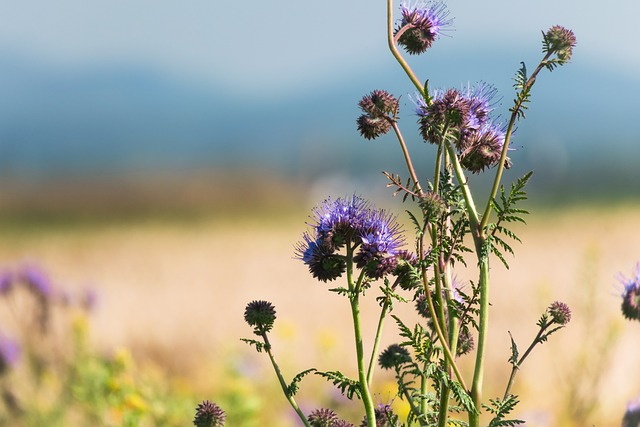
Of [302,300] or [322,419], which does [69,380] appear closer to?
[322,419]

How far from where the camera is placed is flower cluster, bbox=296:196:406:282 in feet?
6.43

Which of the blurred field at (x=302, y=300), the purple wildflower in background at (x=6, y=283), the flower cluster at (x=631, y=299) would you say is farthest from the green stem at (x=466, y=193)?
the purple wildflower in background at (x=6, y=283)

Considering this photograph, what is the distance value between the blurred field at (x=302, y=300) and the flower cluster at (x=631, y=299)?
2.38 metres

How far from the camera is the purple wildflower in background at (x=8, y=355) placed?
177 inches

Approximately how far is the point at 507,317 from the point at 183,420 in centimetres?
413

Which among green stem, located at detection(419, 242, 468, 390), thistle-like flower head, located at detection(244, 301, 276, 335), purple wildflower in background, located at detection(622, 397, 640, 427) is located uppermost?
thistle-like flower head, located at detection(244, 301, 276, 335)

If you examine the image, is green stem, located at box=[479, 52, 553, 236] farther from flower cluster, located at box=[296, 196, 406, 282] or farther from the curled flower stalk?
flower cluster, located at box=[296, 196, 406, 282]

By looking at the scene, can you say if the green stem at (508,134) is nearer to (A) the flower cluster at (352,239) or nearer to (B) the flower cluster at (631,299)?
(A) the flower cluster at (352,239)

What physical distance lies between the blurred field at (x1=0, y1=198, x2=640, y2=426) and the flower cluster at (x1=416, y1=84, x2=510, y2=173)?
2.62 metres

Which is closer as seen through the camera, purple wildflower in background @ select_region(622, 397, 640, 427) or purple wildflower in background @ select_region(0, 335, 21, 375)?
purple wildflower in background @ select_region(622, 397, 640, 427)

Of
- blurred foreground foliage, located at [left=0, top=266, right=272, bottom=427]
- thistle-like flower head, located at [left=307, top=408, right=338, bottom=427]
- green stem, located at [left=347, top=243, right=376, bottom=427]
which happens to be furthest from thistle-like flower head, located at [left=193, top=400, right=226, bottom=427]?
blurred foreground foliage, located at [left=0, top=266, right=272, bottom=427]

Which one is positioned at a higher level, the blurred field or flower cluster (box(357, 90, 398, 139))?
the blurred field

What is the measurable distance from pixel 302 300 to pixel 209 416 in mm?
7048

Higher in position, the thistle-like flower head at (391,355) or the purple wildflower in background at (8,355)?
the purple wildflower in background at (8,355)
